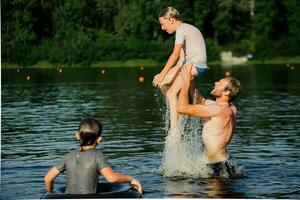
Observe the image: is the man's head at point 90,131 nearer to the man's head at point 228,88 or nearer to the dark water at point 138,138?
the dark water at point 138,138

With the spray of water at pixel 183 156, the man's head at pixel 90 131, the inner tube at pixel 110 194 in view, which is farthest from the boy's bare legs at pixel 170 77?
the man's head at pixel 90 131

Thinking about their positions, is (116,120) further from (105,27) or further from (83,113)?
(105,27)

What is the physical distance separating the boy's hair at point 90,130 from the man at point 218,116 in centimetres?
283

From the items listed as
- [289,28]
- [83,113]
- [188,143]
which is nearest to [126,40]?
[289,28]

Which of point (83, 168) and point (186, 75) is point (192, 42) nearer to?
point (186, 75)

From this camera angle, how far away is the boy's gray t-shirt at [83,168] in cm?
704

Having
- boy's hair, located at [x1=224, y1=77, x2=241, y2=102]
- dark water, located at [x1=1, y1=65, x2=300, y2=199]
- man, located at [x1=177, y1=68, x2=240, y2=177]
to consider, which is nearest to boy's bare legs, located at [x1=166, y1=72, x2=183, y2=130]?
man, located at [x1=177, y1=68, x2=240, y2=177]

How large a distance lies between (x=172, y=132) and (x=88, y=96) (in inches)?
583

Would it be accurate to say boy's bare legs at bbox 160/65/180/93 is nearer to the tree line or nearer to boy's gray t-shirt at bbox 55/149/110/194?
boy's gray t-shirt at bbox 55/149/110/194

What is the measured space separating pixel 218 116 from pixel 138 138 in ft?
15.4

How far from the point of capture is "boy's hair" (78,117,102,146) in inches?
271

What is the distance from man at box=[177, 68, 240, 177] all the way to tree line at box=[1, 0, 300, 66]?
2222cm

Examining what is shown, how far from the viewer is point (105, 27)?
50.2 metres

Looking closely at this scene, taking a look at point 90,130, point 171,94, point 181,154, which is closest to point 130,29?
point 181,154
